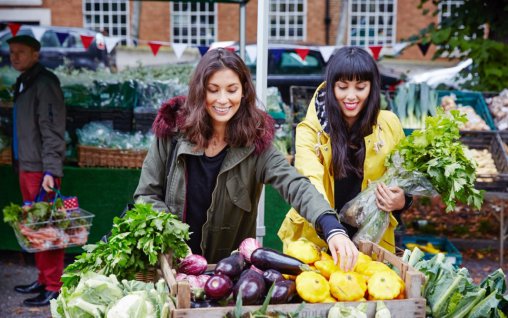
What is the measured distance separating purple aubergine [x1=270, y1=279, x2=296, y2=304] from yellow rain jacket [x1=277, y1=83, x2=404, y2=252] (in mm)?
850

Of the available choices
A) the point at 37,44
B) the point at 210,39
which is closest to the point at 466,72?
the point at 37,44

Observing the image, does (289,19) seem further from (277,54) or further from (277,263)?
(277,263)

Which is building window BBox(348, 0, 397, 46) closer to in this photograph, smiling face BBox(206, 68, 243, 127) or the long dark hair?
the long dark hair

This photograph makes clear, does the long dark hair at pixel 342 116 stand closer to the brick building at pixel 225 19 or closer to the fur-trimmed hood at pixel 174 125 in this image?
the fur-trimmed hood at pixel 174 125

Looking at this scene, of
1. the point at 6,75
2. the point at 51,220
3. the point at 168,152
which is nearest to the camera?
the point at 168,152

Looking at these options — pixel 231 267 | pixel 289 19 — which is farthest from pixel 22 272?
pixel 289 19

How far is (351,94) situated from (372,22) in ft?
65.1

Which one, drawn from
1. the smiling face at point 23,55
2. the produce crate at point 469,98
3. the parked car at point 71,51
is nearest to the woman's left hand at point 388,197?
the smiling face at point 23,55

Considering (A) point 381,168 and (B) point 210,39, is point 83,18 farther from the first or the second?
(A) point 381,168

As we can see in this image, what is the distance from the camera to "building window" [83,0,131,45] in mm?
21672

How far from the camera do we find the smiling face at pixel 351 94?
3.22m

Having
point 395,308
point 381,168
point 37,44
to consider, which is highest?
point 37,44

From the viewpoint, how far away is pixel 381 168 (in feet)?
11.1

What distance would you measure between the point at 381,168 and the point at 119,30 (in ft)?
64.2
